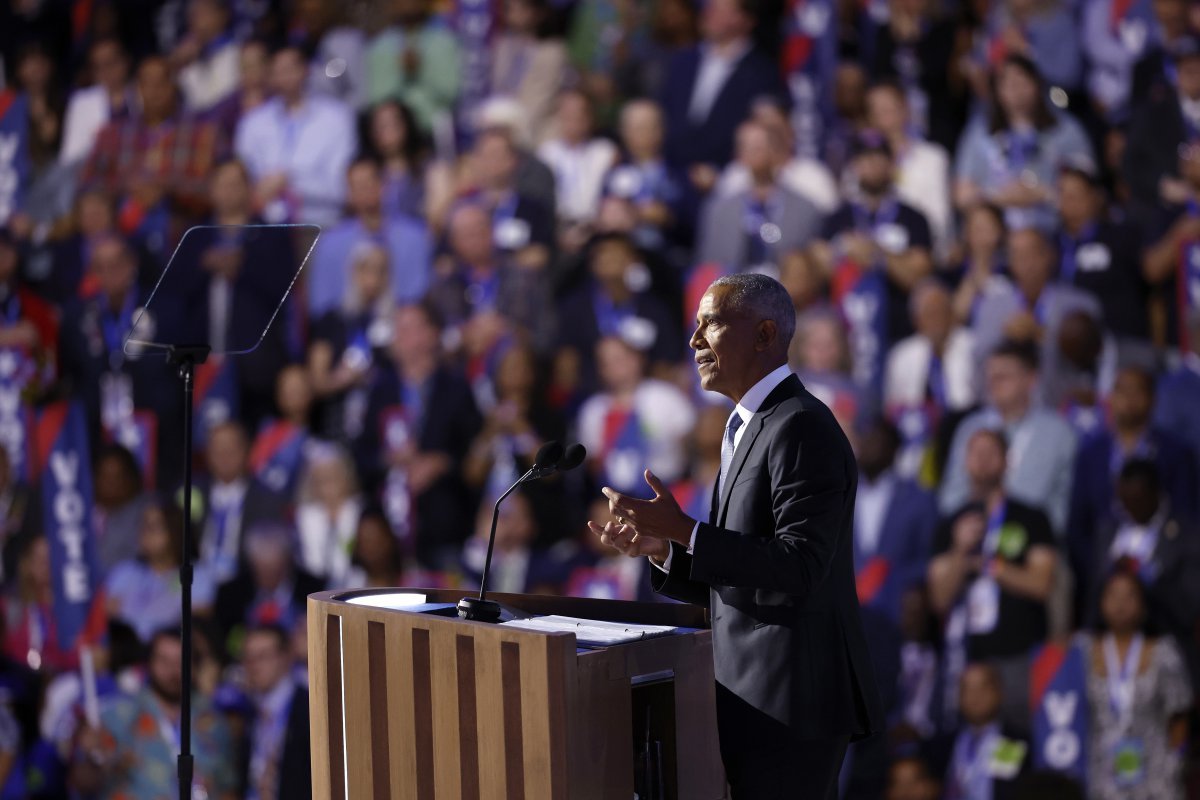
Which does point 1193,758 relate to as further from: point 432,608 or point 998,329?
point 432,608

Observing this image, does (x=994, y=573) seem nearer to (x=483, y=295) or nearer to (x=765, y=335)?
(x=483, y=295)

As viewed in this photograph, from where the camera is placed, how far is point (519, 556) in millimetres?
6129

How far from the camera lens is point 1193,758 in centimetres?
495

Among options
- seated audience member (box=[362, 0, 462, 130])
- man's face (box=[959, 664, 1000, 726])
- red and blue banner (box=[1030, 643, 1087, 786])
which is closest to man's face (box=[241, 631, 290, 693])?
seated audience member (box=[362, 0, 462, 130])

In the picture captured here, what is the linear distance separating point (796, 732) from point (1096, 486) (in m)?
3.49

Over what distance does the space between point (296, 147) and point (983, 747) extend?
14.0 ft

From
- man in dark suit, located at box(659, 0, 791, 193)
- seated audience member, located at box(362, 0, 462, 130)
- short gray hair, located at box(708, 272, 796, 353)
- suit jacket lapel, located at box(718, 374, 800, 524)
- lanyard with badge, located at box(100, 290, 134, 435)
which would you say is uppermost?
seated audience member, located at box(362, 0, 462, 130)

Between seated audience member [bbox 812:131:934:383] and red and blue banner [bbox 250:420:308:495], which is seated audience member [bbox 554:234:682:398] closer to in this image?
seated audience member [bbox 812:131:934:383]

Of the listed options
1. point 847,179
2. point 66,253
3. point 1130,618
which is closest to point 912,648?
point 1130,618

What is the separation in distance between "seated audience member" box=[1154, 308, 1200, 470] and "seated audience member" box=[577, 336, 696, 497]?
1.81 m

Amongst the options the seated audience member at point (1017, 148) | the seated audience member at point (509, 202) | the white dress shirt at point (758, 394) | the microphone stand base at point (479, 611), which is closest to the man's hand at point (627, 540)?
the white dress shirt at point (758, 394)

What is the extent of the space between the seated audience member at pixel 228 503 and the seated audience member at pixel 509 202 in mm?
1635

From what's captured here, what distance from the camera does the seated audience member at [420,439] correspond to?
20.9 feet

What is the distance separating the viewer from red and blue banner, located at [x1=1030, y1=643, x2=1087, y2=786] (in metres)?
5.10
